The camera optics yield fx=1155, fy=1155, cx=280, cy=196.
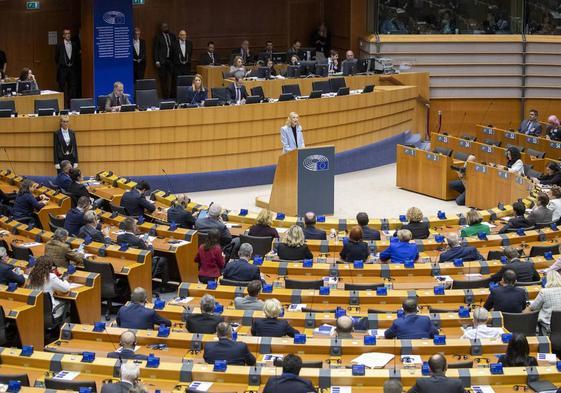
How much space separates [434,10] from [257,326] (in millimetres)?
16991

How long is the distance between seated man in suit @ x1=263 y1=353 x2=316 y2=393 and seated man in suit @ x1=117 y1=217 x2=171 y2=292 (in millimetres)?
5544

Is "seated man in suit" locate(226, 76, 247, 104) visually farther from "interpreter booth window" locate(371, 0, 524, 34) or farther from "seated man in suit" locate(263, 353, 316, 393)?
"seated man in suit" locate(263, 353, 316, 393)

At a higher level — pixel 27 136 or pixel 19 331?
pixel 27 136

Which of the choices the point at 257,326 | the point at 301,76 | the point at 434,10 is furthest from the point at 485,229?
the point at 434,10

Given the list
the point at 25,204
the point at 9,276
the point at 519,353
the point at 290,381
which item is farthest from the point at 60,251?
the point at 519,353

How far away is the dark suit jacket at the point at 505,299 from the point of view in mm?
11883

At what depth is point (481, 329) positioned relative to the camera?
10859 millimetres

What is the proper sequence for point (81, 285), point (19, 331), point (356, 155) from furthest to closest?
point (356, 155), point (81, 285), point (19, 331)

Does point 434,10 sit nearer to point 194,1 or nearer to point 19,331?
point 194,1

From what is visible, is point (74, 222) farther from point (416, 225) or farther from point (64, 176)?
point (416, 225)

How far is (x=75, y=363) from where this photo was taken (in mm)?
10117

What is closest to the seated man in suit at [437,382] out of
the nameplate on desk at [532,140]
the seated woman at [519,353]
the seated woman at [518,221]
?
the seated woman at [519,353]

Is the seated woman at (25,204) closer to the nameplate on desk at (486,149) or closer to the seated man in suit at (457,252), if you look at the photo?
the seated man in suit at (457,252)

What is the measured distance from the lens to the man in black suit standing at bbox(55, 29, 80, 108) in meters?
23.7
